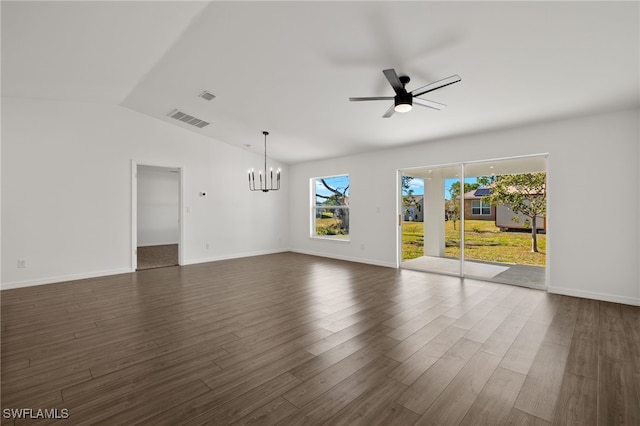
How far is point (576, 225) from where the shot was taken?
403 centimetres

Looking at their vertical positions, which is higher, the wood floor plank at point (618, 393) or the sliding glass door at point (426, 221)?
the sliding glass door at point (426, 221)

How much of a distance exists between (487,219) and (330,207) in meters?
3.73

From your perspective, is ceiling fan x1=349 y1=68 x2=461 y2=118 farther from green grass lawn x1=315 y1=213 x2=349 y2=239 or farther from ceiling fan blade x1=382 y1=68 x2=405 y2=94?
green grass lawn x1=315 y1=213 x2=349 y2=239

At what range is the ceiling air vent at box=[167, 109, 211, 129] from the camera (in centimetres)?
556

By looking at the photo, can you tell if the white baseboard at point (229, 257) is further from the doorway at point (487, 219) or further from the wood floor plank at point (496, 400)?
the wood floor plank at point (496, 400)

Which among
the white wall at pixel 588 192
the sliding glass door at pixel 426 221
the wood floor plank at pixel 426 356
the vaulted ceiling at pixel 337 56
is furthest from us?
the sliding glass door at pixel 426 221

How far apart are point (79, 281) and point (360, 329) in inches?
198

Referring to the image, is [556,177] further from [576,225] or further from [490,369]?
[490,369]

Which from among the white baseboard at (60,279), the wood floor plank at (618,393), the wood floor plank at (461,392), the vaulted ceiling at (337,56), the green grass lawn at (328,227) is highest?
the vaulted ceiling at (337,56)

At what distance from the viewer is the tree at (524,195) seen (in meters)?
4.87

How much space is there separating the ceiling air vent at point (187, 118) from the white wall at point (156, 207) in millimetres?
4107

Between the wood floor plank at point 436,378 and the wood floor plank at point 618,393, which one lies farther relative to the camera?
the wood floor plank at point 436,378

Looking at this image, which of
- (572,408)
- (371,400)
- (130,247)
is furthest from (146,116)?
(572,408)

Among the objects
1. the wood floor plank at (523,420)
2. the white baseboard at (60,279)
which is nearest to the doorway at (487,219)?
the wood floor plank at (523,420)
